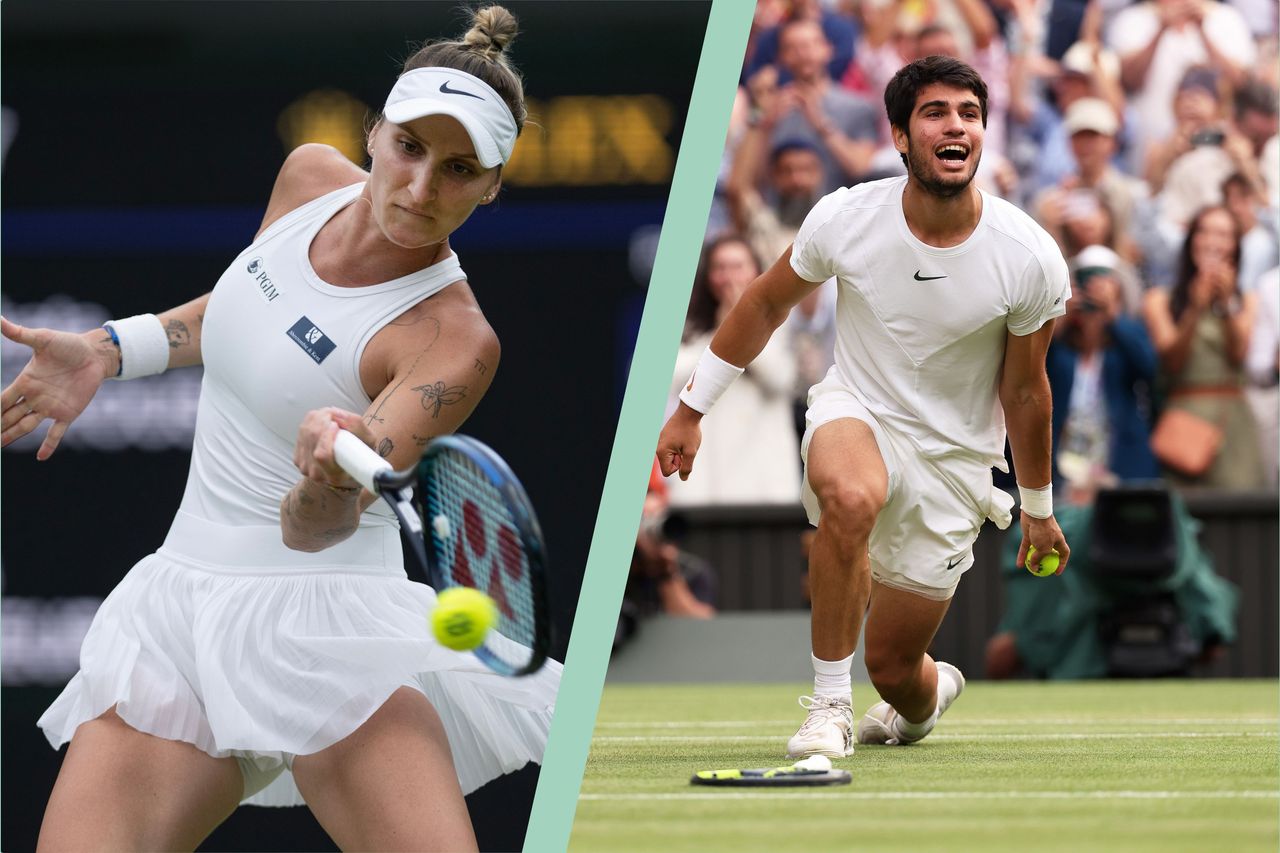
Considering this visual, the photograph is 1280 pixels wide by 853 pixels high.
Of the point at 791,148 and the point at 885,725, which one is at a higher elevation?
the point at 791,148

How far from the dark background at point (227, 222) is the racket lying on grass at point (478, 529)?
3.28 m

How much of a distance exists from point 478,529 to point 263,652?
563 millimetres

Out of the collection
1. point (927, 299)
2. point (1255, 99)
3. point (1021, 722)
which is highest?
point (1255, 99)

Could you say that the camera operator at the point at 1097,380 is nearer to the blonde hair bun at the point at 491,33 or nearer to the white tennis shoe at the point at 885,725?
the white tennis shoe at the point at 885,725

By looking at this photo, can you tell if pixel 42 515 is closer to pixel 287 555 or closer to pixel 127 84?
pixel 127 84

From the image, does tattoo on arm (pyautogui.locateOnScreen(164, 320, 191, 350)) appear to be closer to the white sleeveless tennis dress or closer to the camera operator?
the white sleeveless tennis dress

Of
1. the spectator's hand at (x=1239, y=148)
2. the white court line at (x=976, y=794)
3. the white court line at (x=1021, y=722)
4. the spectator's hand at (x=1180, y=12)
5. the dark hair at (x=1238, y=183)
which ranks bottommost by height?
the white court line at (x=1021, y=722)

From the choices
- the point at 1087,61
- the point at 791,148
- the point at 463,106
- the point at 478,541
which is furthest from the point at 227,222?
the point at 1087,61

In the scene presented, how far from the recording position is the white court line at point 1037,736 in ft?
17.5

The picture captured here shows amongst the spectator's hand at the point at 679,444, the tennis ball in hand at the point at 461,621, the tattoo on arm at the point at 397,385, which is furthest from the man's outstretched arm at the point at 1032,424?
the tennis ball in hand at the point at 461,621

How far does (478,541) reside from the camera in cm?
348

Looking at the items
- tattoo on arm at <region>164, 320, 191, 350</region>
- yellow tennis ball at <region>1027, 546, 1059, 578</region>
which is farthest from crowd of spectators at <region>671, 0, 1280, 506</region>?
tattoo on arm at <region>164, 320, 191, 350</region>

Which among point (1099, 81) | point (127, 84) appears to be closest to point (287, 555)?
point (127, 84)

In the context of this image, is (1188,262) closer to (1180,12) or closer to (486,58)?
(1180,12)
